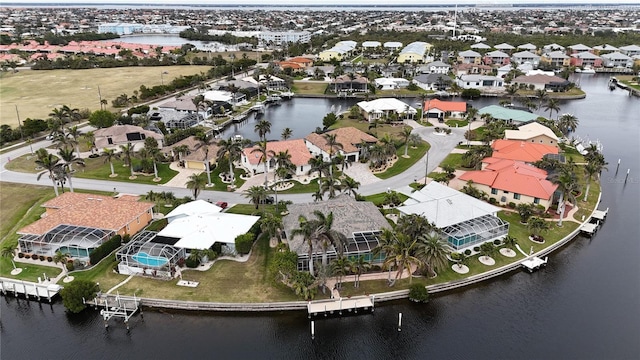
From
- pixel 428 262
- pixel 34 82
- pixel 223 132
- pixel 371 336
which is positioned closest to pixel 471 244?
pixel 428 262

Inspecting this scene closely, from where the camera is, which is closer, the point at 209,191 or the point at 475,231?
the point at 475,231

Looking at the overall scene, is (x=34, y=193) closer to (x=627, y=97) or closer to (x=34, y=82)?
(x=34, y=82)

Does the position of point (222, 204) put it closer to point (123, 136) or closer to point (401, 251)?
point (401, 251)

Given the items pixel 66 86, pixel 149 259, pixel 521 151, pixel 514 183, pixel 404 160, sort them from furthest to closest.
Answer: pixel 66 86
pixel 404 160
pixel 521 151
pixel 514 183
pixel 149 259

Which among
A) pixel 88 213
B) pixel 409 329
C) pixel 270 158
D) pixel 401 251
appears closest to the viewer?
pixel 409 329

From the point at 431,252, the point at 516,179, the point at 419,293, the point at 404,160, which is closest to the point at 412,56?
the point at 404,160

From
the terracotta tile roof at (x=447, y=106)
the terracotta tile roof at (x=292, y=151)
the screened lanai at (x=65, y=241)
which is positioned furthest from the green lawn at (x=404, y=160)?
the screened lanai at (x=65, y=241)

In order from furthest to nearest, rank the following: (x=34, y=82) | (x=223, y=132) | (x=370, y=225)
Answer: (x=34, y=82) < (x=223, y=132) < (x=370, y=225)
